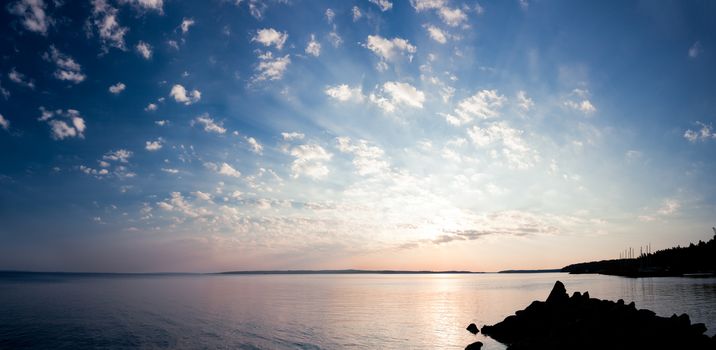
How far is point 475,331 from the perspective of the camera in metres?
41.5

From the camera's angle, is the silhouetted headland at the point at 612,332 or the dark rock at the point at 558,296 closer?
the silhouetted headland at the point at 612,332

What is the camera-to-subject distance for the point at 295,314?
5916cm

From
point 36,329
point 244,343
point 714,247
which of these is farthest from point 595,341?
point 714,247

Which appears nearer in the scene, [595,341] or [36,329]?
[595,341]

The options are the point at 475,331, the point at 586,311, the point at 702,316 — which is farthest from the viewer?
the point at 702,316

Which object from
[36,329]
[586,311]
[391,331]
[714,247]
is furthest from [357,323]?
[714,247]

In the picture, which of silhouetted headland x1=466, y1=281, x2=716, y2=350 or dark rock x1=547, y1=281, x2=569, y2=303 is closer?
silhouetted headland x1=466, y1=281, x2=716, y2=350

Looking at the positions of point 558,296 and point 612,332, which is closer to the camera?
point 612,332

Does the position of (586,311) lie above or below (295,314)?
above

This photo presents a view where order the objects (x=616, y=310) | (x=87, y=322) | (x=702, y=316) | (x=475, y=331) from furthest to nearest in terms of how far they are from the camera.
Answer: (x=87, y=322) → (x=702, y=316) → (x=475, y=331) → (x=616, y=310)

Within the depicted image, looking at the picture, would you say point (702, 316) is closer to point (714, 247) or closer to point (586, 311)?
point (586, 311)

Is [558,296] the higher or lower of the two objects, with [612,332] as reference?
higher

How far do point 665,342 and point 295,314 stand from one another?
45.5m

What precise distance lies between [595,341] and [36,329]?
51.4m
